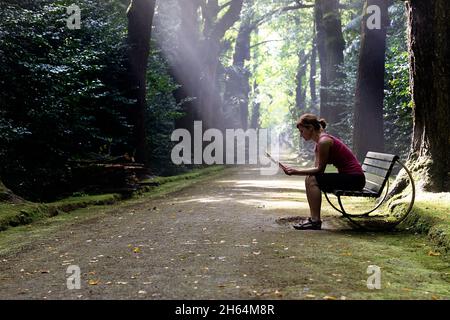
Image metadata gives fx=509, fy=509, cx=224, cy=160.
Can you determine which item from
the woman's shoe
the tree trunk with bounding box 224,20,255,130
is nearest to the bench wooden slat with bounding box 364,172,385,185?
the woman's shoe

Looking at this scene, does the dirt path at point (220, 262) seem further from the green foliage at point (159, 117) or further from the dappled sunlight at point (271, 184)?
the green foliage at point (159, 117)

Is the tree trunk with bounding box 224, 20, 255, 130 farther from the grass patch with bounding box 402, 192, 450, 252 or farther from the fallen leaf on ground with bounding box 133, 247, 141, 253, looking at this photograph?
the fallen leaf on ground with bounding box 133, 247, 141, 253

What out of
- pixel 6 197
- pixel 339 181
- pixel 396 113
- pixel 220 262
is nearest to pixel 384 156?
pixel 339 181

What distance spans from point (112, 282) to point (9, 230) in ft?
12.2

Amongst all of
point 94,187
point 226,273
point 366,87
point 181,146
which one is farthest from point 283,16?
point 226,273

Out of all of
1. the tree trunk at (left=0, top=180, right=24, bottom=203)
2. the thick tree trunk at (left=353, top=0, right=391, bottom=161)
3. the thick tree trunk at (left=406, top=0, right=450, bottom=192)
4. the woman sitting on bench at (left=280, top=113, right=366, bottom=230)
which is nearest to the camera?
the woman sitting on bench at (left=280, top=113, right=366, bottom=230)

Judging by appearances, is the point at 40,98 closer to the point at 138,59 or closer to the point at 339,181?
the point at 138,59

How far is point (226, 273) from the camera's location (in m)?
4.62

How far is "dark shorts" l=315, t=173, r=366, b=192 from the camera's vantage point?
280 inches

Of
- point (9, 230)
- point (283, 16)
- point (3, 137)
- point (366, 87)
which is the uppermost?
point (283, 16)

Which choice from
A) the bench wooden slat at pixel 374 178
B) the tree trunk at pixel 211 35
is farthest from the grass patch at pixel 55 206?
the tree trunk at pixel 211 35

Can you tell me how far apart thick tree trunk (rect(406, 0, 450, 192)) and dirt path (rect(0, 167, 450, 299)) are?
5.96 feet

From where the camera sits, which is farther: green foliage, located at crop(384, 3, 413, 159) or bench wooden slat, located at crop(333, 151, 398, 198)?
green foliage, located at crop(384, 3, 413, 159)
